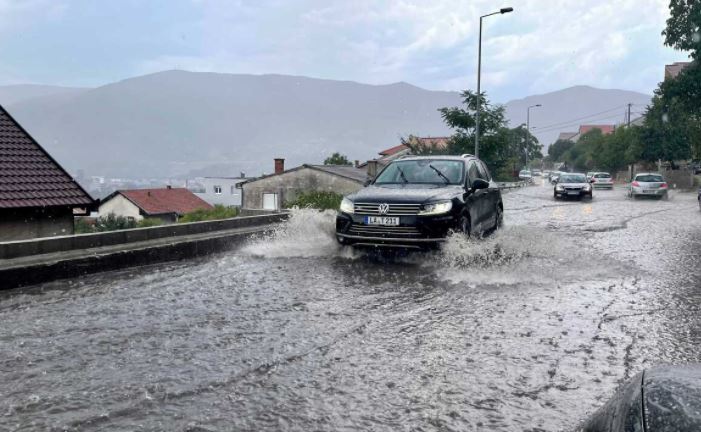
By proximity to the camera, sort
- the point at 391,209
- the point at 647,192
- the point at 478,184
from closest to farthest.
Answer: the point at 391,209 < the point at 478,184 < the point at 647,192

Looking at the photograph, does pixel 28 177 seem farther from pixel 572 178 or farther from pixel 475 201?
pixel 572 178

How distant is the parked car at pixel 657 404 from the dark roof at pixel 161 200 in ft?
231

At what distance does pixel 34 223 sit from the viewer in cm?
1423

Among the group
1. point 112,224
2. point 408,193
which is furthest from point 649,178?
point 112,224

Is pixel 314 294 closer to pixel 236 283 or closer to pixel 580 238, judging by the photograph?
pixel 236 283

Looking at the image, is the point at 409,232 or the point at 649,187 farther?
the point at 649,187

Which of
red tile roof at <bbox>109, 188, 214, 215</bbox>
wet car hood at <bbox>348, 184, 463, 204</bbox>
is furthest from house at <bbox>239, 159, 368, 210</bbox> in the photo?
wet car hood at <bbox>348, 184, 463, 204</bbox>

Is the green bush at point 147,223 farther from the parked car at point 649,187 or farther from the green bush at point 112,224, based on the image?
the parked car at point 649,187

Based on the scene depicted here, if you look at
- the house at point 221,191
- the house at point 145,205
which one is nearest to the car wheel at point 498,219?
the house at point 145,205

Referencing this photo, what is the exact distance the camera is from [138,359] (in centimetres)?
412

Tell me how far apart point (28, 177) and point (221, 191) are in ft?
345

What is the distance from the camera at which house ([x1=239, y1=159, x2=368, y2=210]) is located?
48.1 meters

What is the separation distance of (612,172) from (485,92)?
48.6 meters

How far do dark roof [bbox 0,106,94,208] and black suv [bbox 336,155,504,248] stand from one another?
8868 mm
